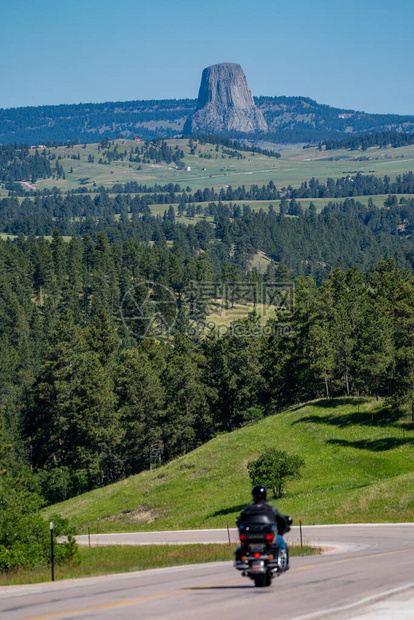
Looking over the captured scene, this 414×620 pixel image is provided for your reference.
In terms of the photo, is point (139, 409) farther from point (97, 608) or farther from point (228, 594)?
point (97, 608)

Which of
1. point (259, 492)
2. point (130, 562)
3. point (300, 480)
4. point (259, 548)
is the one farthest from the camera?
point (300, 480)

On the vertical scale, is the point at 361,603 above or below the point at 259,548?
below

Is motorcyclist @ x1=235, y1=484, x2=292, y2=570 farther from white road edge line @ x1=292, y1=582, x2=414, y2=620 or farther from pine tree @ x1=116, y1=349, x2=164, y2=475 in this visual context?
pine tree @ x1=116, y1=349, x2=164, y2=475

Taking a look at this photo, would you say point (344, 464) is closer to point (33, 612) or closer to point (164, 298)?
point (33, 612)

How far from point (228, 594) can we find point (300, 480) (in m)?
46.0

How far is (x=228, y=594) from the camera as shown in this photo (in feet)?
49.2

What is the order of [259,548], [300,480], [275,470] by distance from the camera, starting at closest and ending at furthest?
[259,548] → [275,470] → [300,480]

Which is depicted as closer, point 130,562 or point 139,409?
point 130,562

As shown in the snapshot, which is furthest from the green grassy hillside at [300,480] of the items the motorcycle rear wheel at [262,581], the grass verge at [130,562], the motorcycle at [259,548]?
the motorcycle at [259,548]

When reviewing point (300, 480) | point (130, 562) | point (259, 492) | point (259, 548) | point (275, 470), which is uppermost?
point (259, 492)

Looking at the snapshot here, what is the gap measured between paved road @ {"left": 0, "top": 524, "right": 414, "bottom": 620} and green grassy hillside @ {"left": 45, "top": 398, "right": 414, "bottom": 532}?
2260 cm

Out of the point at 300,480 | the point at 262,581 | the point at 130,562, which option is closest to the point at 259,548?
the point at 262,581

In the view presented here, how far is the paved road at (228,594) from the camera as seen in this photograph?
13758mm

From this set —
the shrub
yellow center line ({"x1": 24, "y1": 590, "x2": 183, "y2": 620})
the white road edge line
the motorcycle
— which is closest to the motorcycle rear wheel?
the motorcycle
